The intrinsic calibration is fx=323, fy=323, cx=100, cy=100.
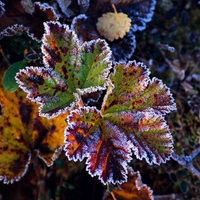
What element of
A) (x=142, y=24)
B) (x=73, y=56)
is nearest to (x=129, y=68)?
(x=73, y=56)

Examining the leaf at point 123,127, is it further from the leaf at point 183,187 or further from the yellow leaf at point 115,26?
the leaf at point 183,187

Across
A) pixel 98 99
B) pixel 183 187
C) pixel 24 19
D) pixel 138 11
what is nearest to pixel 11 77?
pixel 24 19

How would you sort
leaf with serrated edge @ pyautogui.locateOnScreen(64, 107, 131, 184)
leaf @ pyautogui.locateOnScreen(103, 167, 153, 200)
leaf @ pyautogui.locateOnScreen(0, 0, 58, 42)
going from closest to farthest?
leaf with serrated edge @ pyautogui.locateOnScreen(64, 107, 131, 184) < leaf @ pyautogui.locateOnScreen(0, 0, 58, 42) < leaf @ pyautogui.locateOnScreen(103, 167, 153, 200)

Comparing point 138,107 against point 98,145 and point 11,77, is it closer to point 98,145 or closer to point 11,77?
point 98,145

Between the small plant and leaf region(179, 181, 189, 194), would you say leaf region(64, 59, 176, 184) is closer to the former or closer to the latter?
the small plant

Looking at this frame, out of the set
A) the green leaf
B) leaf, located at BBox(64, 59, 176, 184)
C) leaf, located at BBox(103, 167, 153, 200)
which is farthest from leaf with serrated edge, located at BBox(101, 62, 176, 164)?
the green leaf
